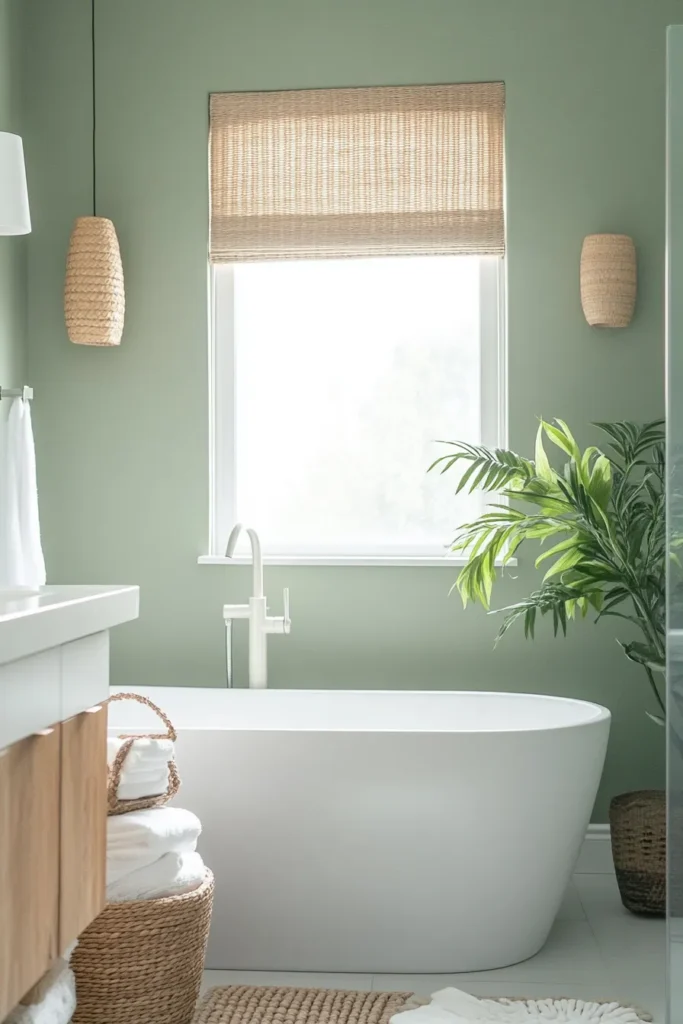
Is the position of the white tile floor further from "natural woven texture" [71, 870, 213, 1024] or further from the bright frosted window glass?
the bright frosted window glass

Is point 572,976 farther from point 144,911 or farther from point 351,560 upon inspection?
point 351,560

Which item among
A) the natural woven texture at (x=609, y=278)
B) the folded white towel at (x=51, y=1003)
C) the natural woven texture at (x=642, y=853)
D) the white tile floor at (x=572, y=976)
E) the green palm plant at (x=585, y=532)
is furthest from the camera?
the natural woven texture at (x=609, y=278)

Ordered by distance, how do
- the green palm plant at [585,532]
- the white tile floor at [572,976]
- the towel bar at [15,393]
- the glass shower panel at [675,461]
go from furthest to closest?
the green palm plant at [585,532]
the towel bar at [15,393]
the white tile floor at [572,976]
the glass shower panel at [675,461]

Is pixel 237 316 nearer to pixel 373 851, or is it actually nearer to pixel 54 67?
pixel 54 67

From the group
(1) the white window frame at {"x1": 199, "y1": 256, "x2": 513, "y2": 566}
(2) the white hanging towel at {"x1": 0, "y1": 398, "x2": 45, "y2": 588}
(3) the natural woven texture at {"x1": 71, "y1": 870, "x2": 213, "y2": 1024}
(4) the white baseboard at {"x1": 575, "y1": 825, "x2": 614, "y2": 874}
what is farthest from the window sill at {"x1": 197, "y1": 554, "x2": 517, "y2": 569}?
(3) the natural woven texture at {"x1": 71, "y1": 870, "x2": 213, "y2": 1024}

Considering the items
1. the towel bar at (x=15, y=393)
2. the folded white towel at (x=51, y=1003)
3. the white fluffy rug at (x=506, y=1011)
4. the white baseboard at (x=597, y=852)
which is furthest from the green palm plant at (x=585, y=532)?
the folded white towel at (x=51, y=1003)

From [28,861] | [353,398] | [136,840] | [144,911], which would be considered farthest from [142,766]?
[353,398]

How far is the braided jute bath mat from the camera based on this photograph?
8.04 feet

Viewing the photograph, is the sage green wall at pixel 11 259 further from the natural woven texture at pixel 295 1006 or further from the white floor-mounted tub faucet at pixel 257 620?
the natural woven texture at pixel 295 1006

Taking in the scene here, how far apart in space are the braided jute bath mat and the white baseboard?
3.35 feet

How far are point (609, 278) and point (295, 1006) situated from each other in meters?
2.27

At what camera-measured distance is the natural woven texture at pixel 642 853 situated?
3113mm

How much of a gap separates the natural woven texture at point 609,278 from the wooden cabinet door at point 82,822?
2.17 meters

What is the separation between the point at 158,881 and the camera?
7.69ft
